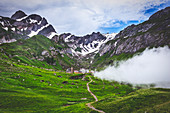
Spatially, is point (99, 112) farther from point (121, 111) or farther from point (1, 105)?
point (1, 105)

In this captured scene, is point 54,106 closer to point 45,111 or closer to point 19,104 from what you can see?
point 45,111

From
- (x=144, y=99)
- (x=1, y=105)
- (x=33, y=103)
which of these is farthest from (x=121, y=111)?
(x=1, y=105)

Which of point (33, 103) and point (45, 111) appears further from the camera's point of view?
point (33, 103)

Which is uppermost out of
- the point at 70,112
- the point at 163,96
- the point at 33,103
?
the point at 163,96

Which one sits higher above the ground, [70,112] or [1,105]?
[1,105]

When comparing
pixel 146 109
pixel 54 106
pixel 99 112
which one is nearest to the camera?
pixel 146 109

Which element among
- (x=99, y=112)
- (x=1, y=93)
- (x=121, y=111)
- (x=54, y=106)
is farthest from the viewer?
(x=54, y=106)

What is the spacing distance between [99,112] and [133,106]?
54.4 feet

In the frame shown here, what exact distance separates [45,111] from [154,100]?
5392 cm

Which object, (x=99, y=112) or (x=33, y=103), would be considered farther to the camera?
(x=33, y=103)

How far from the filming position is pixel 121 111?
161ft

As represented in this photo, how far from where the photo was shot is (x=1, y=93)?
5750 centimetres

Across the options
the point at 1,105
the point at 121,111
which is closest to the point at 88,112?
the point at 121,111

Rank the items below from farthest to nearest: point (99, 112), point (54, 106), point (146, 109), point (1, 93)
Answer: point (54, 106) → point (1, 93) → point (99, 112) → point (146, 109)
